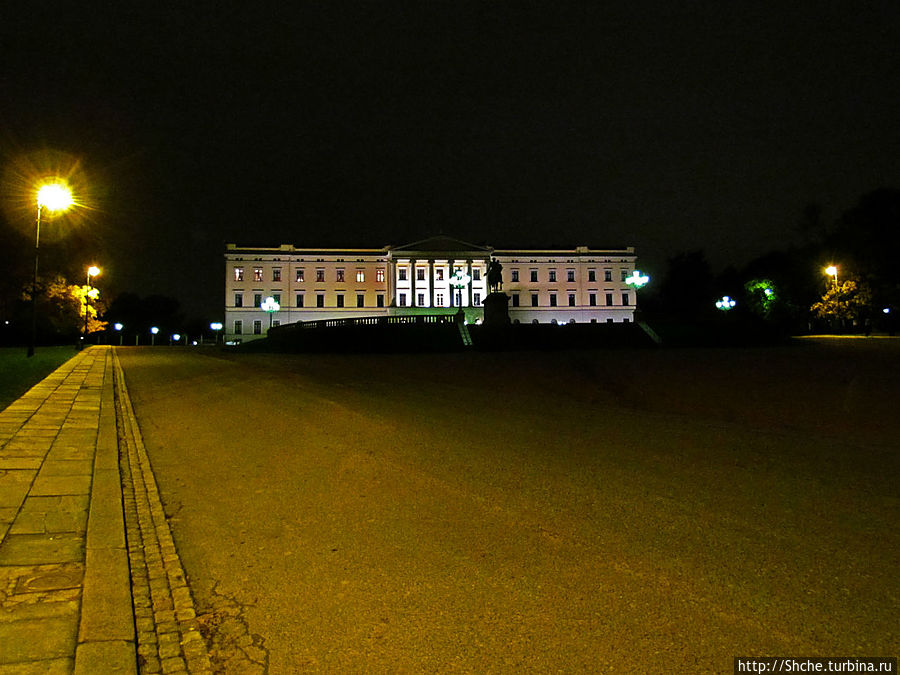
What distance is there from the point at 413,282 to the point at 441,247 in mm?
6862

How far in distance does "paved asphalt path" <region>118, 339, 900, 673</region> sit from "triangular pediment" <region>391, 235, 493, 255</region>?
79.9m

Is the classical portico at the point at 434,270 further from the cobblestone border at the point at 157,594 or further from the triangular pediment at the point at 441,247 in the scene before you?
the cobblestone border at the point at 157,594

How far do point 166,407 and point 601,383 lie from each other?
12700 millimetres

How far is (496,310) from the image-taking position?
46.4m

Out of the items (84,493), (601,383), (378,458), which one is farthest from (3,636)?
(601,383)

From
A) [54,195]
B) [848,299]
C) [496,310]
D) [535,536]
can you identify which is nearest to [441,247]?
[496,310]

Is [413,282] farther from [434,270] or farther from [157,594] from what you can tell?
[157,594]

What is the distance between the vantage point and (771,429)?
37.2ft

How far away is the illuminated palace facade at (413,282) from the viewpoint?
92312mm

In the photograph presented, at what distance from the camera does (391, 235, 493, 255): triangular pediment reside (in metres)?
91.2

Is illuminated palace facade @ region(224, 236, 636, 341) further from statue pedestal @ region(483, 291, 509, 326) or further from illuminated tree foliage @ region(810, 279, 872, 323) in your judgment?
illuminated tree foliage @ region(810, 279, 872, 323)

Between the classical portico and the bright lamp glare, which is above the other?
the classical portico

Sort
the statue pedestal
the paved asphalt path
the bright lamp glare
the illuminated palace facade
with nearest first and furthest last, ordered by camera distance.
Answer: the paved asphalt path, the bright lamp glare, the statue pedestal, the illuminated palace facade

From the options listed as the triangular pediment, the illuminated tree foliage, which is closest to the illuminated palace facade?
the triangular pediment
